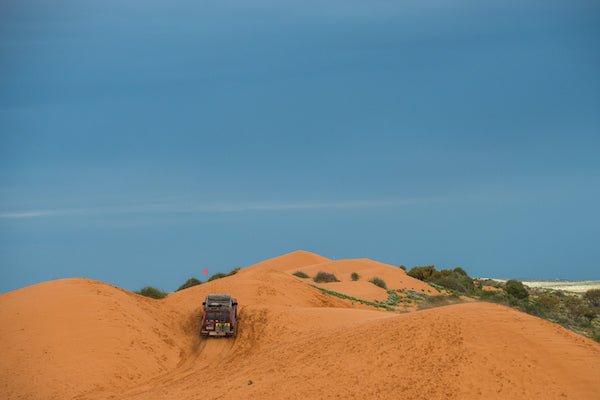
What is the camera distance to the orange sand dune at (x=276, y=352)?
17078 millimetres

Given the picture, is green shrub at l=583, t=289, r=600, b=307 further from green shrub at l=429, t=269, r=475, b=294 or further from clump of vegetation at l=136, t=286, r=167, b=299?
clump of vegetation at l=136, t=286, r=167, b=299

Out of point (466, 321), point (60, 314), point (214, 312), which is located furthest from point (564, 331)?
point (60, 314)

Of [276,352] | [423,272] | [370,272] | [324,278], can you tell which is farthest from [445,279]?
[276,352]

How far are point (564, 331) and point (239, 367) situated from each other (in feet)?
40.5

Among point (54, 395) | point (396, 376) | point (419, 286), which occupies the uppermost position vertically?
point (419, 286)

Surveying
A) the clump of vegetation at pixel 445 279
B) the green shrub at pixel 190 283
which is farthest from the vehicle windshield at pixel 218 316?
the clump of vegetation at pixel 445 279

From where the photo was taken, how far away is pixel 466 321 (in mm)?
19219

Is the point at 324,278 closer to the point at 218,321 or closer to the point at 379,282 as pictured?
the point at 379,282

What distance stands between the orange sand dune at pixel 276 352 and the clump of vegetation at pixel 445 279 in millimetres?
35882

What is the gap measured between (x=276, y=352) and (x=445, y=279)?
4917cm

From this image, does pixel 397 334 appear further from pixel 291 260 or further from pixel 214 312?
pixel 291 260

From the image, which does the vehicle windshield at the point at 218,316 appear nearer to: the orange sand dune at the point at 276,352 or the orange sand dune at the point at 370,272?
the orange sand dune at the point at 276,352

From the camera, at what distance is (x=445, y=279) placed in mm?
68688

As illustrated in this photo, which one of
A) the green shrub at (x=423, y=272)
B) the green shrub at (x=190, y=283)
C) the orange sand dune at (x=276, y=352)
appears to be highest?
the green shrub at (x=423, y=272)
